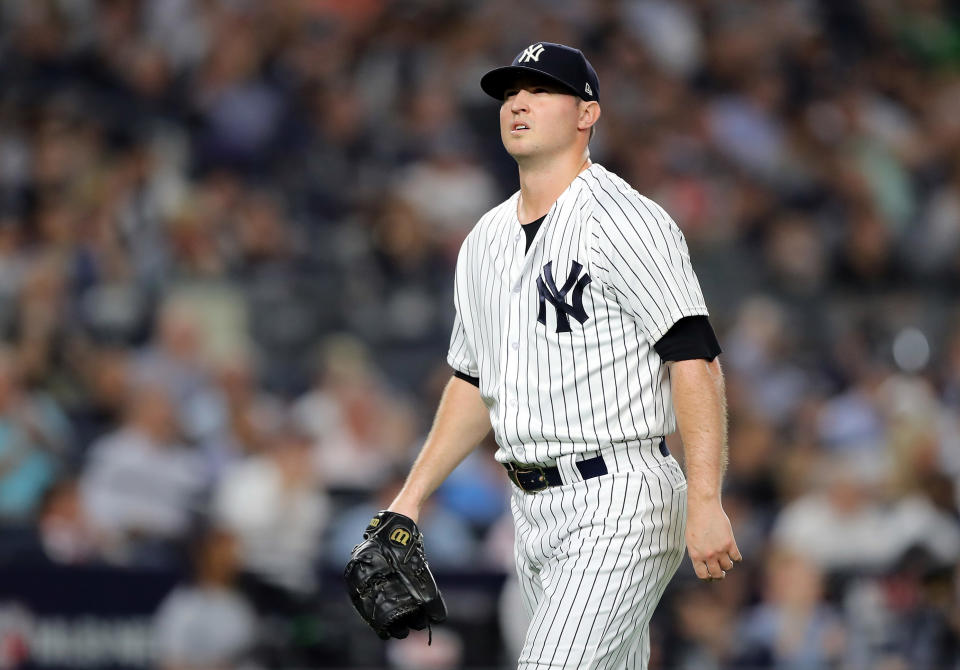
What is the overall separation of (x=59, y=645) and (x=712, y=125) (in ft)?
20.6

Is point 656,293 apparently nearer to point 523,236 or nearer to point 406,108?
point 523,236

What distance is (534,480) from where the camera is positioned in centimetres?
374

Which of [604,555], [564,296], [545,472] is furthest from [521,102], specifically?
[604,555]

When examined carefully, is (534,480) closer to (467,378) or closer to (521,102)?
(467,378)

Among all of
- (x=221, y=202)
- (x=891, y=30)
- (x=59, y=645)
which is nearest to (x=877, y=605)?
(x=59, y=645)

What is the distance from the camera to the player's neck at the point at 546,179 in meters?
3.80

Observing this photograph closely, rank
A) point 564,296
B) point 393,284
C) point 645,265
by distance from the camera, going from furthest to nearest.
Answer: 1. point 393,284
2. point 564,296
3. point 645,265

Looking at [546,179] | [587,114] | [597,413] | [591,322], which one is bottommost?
[597,413]

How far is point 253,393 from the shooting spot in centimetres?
821

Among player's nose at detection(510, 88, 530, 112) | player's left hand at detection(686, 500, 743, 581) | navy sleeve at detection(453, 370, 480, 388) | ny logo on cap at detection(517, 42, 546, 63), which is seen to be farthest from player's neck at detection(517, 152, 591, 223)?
player's left hand at detection(686, 500, 743, 581)

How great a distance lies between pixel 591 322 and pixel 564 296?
9 centimetres

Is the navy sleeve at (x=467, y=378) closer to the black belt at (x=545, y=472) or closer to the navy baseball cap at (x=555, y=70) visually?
the black belt at (x=545, y=472)

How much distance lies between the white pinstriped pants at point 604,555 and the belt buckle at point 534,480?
0.02 meters

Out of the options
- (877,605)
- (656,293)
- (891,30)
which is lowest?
(877,605)
